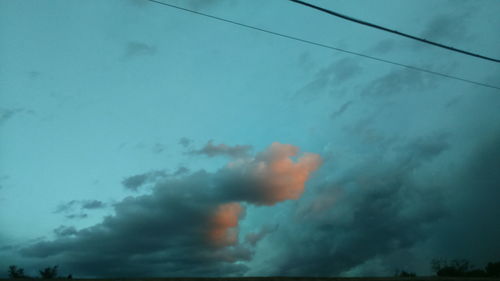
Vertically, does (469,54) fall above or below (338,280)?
above

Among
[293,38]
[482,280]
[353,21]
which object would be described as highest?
[293,38]

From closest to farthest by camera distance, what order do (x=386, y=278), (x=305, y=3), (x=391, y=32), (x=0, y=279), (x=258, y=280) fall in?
(x=305, y=3), (x=391, y=32), (x=0, y=279), (x=258, y=280), (x=386, y=278)

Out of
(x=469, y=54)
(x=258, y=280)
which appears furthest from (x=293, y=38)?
(x=258, y=280)

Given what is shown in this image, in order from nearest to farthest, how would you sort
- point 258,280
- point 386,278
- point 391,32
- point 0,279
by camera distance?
point 391,32
point 0,279
point 258,280
point 386,278

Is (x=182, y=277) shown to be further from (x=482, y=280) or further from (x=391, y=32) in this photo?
(x=482, y=280)

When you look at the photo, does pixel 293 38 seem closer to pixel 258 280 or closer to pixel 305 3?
pixel 305 3

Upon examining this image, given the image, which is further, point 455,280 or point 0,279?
point 455,280

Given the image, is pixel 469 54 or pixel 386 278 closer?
pixel 469 54

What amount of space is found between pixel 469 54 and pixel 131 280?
50.9ft

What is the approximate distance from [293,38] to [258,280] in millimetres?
10146

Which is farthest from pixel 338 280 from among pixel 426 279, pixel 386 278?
pixel 426 279

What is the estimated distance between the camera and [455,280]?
18.9 m

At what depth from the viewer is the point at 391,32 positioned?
1427 centimetres

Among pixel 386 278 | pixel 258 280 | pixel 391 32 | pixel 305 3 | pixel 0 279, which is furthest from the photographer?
pixel 386 278
